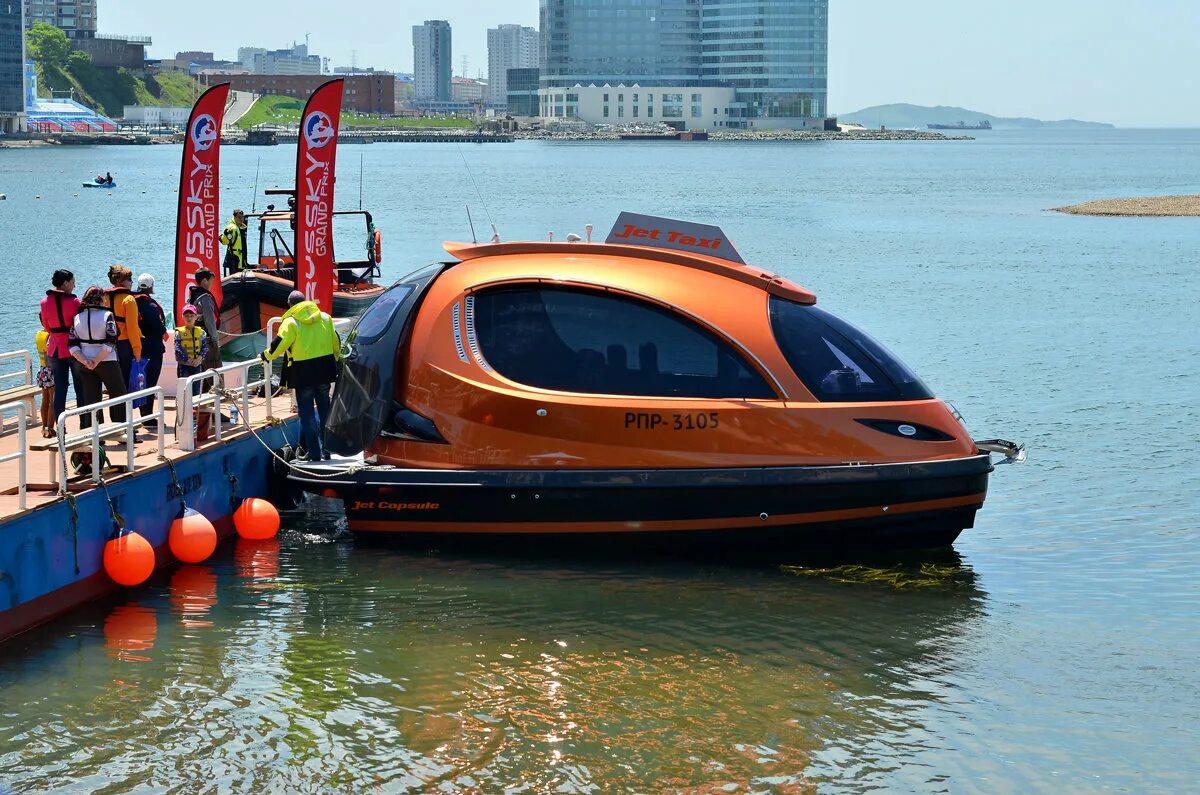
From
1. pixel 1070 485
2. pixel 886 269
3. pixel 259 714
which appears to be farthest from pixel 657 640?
pixel 886 269

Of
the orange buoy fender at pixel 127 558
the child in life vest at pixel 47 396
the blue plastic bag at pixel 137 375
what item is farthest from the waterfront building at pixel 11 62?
the orange buoy fender at pixel 127 558

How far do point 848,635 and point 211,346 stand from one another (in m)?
6.76

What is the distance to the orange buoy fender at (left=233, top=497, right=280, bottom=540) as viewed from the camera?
13.4m

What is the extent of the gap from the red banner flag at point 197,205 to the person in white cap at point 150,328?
3722mm

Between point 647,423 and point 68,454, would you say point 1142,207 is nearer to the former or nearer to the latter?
point 647,423

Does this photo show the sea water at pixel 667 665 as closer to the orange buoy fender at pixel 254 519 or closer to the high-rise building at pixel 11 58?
the orange buoy fender at pixel 254 519

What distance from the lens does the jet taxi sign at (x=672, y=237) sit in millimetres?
13406

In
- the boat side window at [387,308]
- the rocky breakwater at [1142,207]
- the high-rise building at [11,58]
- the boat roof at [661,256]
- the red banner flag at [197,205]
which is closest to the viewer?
the boat roof at [661,256]

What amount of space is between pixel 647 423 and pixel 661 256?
160cm

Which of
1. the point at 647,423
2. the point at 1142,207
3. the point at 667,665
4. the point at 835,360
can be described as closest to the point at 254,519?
the point at 647,423

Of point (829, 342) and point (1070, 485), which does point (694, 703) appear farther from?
point (1070, 485)

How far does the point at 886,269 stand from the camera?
47.9 meters

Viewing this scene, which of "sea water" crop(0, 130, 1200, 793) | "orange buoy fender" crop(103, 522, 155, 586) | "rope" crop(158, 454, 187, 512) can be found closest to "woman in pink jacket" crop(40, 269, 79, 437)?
"rope" crop(158, 454, 187, 512)

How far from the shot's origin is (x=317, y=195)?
1894 cm
